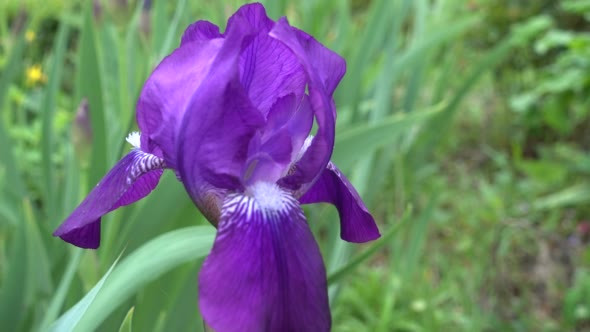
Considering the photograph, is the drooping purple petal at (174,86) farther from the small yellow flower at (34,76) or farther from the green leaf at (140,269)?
the small yellow flower at (34,76)

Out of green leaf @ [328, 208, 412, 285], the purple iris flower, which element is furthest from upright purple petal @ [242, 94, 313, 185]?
green leaf @ [328, 208, 412, 285]

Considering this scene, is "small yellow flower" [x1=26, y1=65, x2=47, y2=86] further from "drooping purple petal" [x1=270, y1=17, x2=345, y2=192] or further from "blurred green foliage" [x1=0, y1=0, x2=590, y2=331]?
"drooping purple petal" [x1=270, y1=17, x2=345, y2=192]

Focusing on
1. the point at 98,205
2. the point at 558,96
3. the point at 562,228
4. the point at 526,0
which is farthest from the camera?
the point at 526,0

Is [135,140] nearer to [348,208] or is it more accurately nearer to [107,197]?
[107,197]

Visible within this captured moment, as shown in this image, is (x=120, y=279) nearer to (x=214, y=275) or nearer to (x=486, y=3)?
(x=214, y=275)

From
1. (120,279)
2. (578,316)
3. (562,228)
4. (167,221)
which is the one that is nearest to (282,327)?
(120,279)

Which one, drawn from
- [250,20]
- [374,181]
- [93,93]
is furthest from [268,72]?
[374,181]

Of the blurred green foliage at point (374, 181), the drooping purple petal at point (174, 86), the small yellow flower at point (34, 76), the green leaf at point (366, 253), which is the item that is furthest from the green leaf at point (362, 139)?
the small yellow flower at point (34, 76)
